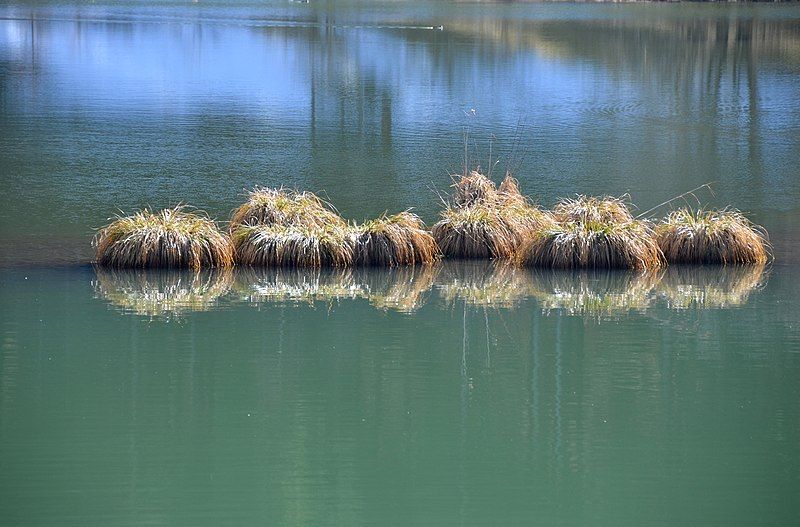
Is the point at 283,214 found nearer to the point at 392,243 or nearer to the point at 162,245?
the point at 392,243

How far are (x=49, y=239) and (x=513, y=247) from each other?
530cm

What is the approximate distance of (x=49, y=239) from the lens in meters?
15.1

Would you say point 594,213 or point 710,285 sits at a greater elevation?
point 594,213

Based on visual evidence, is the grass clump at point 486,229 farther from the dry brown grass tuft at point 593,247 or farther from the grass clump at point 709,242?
the grass clump at point 709,242

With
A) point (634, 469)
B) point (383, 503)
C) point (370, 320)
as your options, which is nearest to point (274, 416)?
point (383, 503)

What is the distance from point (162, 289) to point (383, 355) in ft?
10.8

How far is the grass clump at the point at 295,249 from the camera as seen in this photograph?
1340cm

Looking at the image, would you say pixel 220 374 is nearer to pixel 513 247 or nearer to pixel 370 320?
pixel 370 320

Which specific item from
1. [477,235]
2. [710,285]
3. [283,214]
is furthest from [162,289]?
[710,285]

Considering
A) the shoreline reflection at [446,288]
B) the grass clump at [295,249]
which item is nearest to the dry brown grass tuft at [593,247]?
the shoreline reflection at [446,288]

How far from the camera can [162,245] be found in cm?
1312

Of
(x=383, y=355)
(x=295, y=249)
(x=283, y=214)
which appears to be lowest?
(x=383, y=355)

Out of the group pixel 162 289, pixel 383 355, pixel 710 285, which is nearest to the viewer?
pixel 383 355

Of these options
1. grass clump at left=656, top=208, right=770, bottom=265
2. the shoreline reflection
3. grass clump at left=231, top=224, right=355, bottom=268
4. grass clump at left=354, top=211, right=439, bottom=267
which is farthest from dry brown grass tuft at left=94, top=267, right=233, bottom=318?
grass clump at left=656, top=208, right=770, bottom=265
